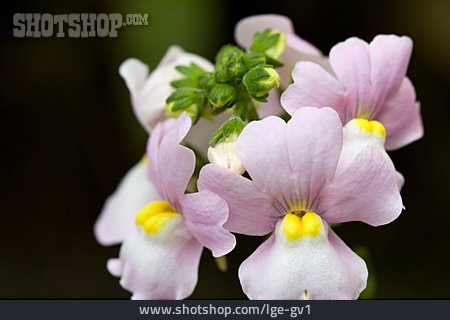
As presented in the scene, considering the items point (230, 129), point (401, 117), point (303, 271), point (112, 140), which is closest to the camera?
point (303, 271)

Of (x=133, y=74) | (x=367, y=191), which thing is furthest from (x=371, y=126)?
(x=133, y=74)

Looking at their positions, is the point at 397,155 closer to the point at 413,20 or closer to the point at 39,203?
the point at 413,20

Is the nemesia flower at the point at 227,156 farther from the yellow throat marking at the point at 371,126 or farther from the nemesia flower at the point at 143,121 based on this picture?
the nemesia flower at the point at 143,121

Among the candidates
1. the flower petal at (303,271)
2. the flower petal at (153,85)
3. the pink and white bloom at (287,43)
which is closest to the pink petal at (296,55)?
the pink and white bloom at (287,43)

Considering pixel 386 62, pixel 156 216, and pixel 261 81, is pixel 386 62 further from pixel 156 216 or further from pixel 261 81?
pixel 156 216

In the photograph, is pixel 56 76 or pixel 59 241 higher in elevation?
pixel 56 76
